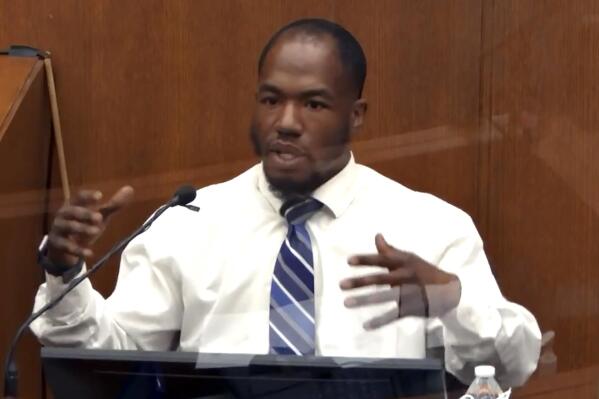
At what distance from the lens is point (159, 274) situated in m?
2.38

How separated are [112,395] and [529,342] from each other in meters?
0.85

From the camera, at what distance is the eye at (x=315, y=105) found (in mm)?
2415

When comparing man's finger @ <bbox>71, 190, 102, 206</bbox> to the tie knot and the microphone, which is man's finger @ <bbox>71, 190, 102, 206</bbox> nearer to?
the microphone

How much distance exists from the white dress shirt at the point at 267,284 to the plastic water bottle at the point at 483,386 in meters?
0.16

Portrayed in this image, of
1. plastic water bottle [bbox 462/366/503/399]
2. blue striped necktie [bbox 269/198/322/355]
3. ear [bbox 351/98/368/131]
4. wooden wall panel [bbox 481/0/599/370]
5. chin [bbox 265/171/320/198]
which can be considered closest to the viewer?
plastic water bottle [bbox 462/366/503/399]

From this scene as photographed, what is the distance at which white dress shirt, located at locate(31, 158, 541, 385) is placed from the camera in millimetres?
2191

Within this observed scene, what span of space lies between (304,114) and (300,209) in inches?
6.2

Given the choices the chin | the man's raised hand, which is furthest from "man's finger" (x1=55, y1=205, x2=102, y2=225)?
the chin

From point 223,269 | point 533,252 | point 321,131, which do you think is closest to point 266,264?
point 223,269

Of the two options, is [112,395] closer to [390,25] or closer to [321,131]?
[321,131]

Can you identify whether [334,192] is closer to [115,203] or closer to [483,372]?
[115,203]

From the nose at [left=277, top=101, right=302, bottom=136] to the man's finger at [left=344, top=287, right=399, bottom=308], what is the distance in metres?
0.32

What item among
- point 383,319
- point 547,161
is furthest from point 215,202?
point 547,161

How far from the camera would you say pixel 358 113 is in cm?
254
